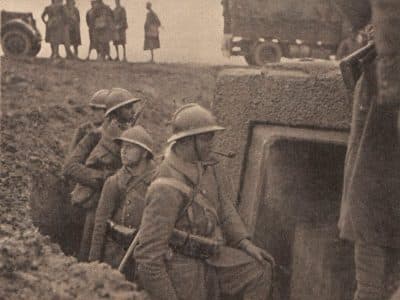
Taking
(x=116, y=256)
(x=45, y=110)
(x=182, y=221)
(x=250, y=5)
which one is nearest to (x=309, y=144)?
(x=182, y=221)

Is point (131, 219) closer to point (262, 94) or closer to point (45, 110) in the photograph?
point (262, 94)

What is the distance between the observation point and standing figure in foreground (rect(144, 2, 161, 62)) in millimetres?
14922

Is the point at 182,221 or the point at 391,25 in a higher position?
the point at 391,25

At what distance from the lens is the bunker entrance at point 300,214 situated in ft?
15.2

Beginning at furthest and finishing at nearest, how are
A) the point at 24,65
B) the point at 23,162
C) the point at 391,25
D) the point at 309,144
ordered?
the point at 24,65, the point at 23,162, the point at 309,144, the point at 391,25

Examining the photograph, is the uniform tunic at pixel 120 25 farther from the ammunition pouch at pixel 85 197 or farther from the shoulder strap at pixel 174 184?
the shoulder strap at pixel 174 184

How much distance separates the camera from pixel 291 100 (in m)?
4.69

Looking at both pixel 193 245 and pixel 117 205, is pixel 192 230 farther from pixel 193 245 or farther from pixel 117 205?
pixel 117 205

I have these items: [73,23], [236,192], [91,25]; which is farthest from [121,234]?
[91,25]

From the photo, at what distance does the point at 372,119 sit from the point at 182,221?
1.23m

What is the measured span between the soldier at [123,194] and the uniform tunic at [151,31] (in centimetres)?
1018

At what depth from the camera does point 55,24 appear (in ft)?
44.0

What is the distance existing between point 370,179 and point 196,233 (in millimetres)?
1097

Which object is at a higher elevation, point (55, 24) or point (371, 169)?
point (55, 24)
